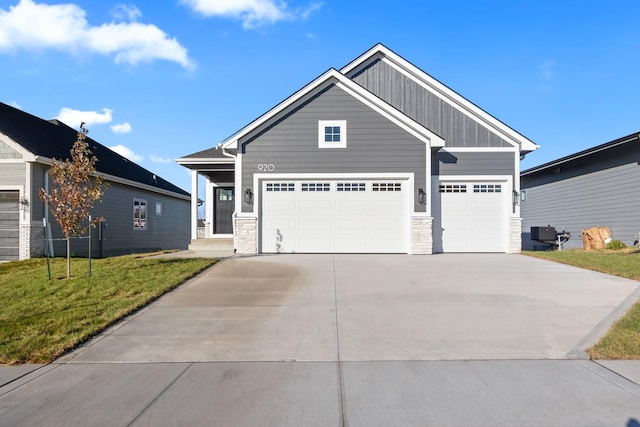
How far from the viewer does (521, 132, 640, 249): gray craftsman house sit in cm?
1605

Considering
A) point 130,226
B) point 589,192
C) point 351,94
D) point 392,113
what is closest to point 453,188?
point 392,113

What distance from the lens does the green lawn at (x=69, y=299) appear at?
5.51 m

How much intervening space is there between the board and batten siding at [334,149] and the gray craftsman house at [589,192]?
8.27 meters

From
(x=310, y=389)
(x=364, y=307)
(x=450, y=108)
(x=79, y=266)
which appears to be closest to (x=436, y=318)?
(x=364, y=307)

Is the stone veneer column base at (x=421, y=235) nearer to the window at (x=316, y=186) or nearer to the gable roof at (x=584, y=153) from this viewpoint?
the window at (x=316, y=186)

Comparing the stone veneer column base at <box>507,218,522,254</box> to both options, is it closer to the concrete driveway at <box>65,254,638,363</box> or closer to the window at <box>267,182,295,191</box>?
the concrete driveway at <box>65,254,638,363</box>

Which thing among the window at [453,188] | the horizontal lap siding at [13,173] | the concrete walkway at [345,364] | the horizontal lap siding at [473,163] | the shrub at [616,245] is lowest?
the concrete walkway at [345,364]

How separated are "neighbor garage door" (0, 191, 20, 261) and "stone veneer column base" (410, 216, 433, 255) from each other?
1398 cm

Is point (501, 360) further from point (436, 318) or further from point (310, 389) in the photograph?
point (310, 389)

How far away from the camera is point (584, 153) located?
17922 mm

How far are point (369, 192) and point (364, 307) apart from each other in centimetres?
819

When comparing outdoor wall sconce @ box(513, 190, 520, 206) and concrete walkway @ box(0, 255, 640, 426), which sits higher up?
outdoor wall sconce @ box(513, 190, 520, 206)

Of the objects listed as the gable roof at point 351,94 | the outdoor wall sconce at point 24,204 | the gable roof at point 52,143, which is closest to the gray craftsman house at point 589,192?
the gable roof at point 351,94

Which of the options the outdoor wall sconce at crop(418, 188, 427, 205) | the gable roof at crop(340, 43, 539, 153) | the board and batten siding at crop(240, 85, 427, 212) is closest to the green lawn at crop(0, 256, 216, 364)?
the board and batten siding at crop(240, 85, 427, 212)
